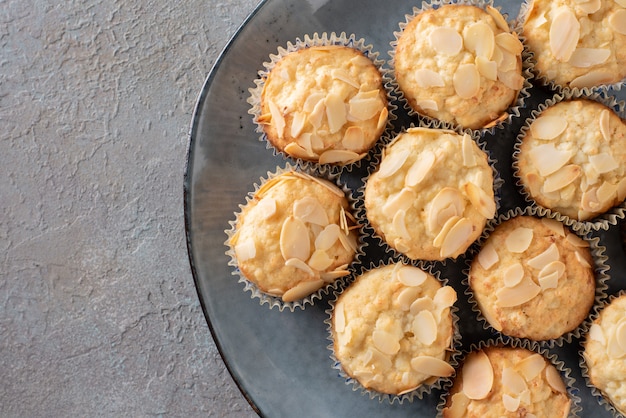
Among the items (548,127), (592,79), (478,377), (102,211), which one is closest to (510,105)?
(548,127)

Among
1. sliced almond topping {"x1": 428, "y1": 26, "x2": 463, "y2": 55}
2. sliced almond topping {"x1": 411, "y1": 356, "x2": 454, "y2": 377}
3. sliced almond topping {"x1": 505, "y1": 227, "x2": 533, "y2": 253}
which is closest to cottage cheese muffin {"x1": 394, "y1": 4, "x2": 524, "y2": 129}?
sliced almond topping {"x1": 428, "y1": 26, "x2": 463, "y2": 55}

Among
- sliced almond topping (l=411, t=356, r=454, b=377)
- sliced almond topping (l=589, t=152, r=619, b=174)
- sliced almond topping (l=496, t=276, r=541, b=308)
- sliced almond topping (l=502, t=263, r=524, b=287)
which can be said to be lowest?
sliced almond topping (l=411, t=356, r=454, b=377)

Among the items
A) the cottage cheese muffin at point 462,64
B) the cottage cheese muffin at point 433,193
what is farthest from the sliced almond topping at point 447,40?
the cottage cheese muffin at point 433,193

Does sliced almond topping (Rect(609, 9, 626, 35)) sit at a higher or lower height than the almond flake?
higher

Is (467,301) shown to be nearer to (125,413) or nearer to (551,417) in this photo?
(551,417)

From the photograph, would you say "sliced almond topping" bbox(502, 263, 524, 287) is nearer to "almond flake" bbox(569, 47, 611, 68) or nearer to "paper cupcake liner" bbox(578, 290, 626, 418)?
"paper cupcake liner" bbox(578, 290, 626, 418)

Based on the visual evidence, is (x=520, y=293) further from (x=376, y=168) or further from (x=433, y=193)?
(x=376, y=168)

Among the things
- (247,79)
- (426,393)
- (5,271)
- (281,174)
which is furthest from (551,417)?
(5,271)
